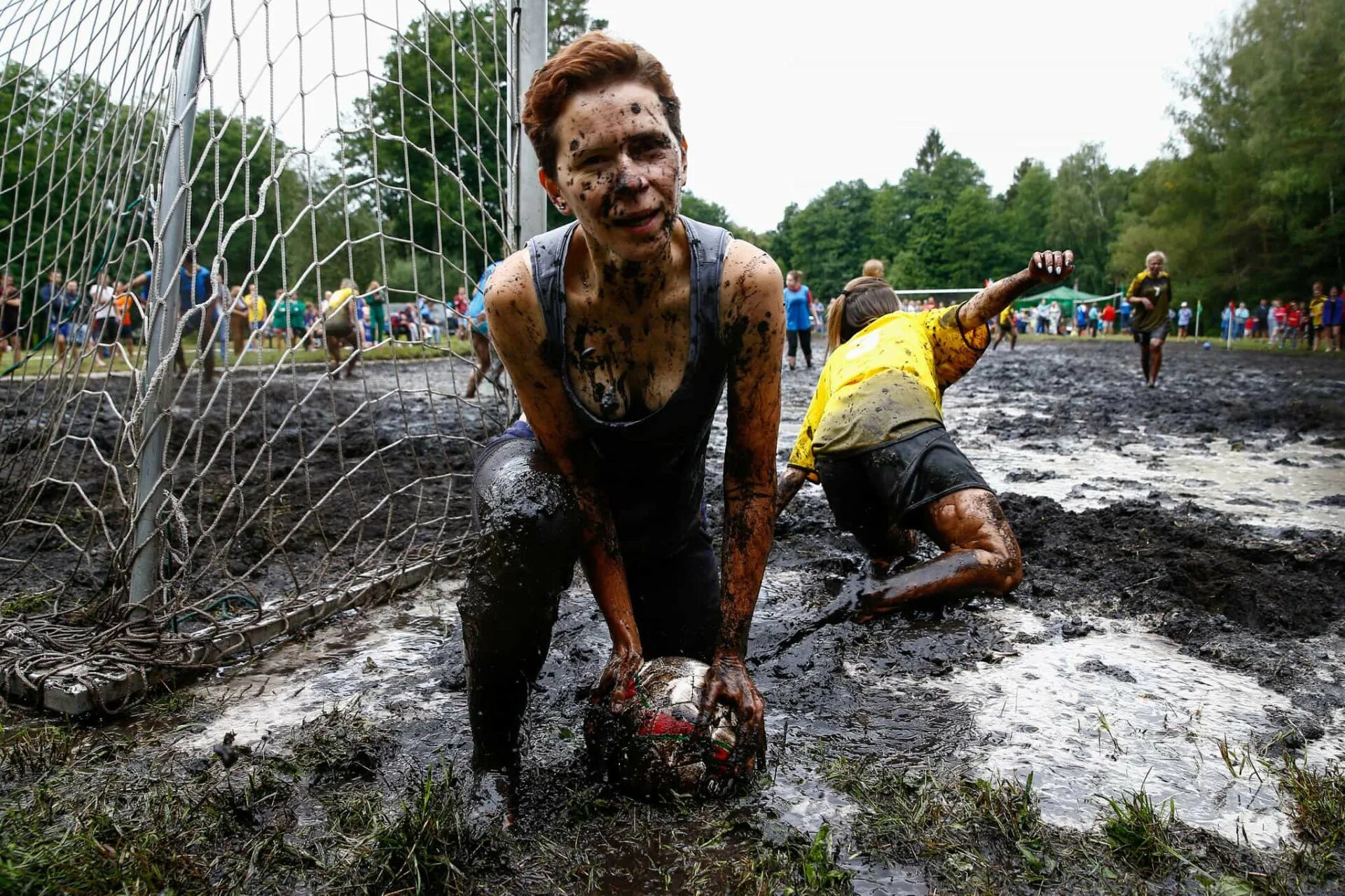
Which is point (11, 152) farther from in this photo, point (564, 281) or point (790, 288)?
point (790, 288)

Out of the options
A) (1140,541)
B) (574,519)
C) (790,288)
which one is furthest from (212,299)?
(790,288)

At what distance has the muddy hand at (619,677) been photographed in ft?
8.27

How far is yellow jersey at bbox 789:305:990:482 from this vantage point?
13.7 feet

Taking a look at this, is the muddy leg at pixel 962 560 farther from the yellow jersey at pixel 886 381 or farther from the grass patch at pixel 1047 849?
the grass patch at pixel 1047 849

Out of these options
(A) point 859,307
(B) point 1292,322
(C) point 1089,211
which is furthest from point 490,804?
(C) point 1089,211

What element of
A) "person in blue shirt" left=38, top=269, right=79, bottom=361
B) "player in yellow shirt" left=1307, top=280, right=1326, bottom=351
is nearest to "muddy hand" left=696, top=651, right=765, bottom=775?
"person in blue shirt" left=38, top=269, right=79, bottom=361

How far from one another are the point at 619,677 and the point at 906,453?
1.97 meters

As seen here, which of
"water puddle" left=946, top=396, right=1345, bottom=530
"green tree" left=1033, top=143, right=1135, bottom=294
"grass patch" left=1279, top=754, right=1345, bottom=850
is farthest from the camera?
"green tree" left=1033, top=143, right=1135, bottom=294

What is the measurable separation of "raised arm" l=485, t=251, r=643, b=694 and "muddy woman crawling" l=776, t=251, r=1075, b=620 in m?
1.11

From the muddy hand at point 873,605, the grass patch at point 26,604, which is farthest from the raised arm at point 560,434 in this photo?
the grass patch at point 26,604

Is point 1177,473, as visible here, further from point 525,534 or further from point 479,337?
point 525,534

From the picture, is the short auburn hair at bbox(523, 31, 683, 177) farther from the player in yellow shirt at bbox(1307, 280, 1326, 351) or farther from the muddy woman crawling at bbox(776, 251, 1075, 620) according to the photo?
the player in yellow shirt at bbox(1307, 280, 1326, 351)

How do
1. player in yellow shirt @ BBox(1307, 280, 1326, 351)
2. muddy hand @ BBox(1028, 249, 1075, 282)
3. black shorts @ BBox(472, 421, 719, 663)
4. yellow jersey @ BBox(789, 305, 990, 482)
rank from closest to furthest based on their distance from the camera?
black shorts @ BBox(472, 421, 719, 663) < muddy hand @ BBox(1028, 249, 1075, 282) < yellow jersey @ BBox(789, 305, 990, 482) < player in yellow shirt @ BBox(1307, 280, 1326, 351)

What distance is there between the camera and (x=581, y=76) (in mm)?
2312
